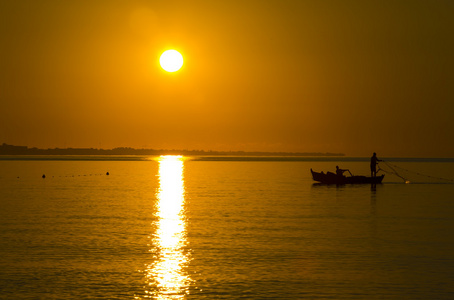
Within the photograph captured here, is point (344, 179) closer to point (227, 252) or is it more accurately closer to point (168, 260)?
point (227, 252)

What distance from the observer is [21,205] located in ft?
147

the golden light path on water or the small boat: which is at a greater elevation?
the small boat

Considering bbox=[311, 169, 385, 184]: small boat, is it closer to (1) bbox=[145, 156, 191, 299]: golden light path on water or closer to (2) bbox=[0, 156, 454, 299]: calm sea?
(2) bbox=[0, 156, 454, 299]: calm sea

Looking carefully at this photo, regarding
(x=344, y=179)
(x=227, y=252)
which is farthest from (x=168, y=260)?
(x=344, y=179)

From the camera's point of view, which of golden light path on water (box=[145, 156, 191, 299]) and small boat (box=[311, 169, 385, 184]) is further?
small boat (box=[311, 169, 385, 184])

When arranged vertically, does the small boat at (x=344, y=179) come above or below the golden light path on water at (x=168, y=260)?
above

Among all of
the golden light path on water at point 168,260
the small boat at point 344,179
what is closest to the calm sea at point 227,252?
Answer: the golden light path on water at point 168,260

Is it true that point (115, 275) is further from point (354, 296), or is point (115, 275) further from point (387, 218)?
point (387, 218)

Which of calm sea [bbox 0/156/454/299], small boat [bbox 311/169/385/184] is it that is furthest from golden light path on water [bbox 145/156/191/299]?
small boat [bbox 311/169/385/184]

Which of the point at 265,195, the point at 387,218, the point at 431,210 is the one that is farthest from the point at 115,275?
the point at 265,195

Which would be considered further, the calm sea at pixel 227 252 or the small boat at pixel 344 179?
the small boat at pixel 344 179

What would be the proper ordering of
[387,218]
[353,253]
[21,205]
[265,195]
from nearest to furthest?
[353,253], [387,218], [21,205], [265,195]

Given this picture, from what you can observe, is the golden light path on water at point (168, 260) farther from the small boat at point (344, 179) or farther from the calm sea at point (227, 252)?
the small boat at point (344, 179)

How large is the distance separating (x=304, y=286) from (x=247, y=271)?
2.58 metres
